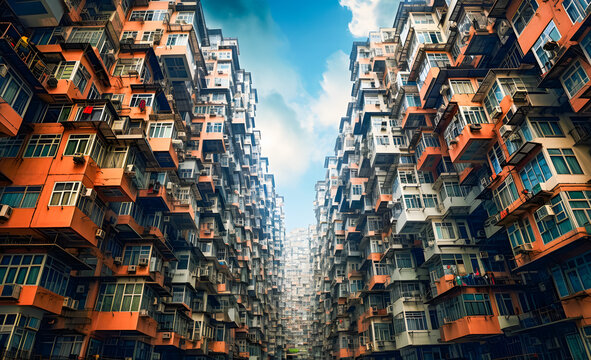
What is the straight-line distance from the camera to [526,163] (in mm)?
20875

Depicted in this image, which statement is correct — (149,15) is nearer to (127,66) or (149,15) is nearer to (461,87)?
(127,66)

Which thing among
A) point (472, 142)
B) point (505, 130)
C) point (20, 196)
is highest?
point (472, 142)

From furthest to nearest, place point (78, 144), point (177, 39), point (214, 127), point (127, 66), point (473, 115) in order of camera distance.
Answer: point (214, 127) → point (177, 39) → point (127, 66) → point (473, 115) → point (78, 144)

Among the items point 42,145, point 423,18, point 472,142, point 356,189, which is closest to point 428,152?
point 472,142

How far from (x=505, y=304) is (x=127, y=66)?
38.2 metres

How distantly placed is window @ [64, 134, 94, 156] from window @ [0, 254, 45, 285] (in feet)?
21.4

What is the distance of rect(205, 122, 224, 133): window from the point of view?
40.9 metres

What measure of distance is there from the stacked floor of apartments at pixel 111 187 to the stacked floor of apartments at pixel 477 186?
20.7 metres

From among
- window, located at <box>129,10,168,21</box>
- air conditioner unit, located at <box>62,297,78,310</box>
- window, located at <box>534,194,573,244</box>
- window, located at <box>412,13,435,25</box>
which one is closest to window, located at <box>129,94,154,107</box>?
window, located at <box>129,10,168,21</box>

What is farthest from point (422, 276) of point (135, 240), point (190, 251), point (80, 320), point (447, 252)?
point (80, 320)

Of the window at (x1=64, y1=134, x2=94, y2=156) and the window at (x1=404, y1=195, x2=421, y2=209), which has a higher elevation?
the window at (x1=404, y1=195, x2=421, y2=209)

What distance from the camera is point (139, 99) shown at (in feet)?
96.2

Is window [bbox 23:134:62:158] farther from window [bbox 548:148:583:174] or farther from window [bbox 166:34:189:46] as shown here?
window [bbox 548:148:583:174]

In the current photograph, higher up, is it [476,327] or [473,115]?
[473,115]
